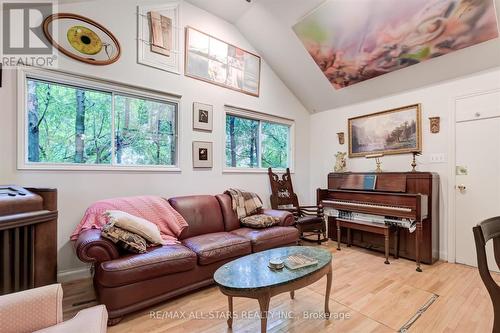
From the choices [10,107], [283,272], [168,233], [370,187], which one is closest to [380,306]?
[283,272]

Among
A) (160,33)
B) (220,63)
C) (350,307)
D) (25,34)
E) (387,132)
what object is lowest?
(350,307)

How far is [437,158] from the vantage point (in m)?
3.19

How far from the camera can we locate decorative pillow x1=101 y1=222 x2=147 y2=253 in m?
1.97

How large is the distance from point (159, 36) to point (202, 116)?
1.16 meters

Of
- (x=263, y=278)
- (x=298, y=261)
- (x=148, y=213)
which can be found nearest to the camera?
(x=263, y=278)

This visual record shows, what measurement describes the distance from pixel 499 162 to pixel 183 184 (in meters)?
3.91

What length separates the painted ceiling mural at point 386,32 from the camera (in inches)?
99.7

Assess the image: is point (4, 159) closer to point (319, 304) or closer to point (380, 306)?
point (319, 304)

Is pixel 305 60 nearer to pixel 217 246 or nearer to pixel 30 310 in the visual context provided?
pixel 217 246

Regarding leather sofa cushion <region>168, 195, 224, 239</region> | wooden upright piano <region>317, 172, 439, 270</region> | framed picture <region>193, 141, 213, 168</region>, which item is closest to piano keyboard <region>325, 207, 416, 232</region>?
wooden upright piano <region>317, 172, 439, 270</region>

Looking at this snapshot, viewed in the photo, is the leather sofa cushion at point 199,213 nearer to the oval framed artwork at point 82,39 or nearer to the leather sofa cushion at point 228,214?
the leather sofa cushion at point 228,214

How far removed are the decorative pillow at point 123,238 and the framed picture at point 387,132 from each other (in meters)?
3.59

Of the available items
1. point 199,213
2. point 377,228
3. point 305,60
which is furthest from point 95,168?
point 377,228

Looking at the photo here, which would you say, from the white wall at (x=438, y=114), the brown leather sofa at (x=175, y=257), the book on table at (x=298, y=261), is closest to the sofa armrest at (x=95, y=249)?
the brown leather sofa at (x=175, y=257)
